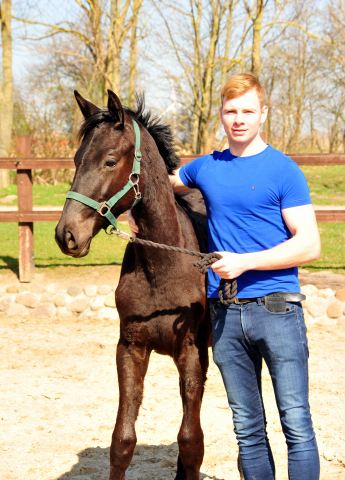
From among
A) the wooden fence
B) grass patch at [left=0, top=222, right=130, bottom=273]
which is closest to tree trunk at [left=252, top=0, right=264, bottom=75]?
grass patch at [left=0, top=222, right=130, bottom=273]

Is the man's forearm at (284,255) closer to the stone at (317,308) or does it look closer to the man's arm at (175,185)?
the man's arm at (175,185)

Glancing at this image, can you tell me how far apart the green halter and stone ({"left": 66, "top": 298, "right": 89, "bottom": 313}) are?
4.09 meters

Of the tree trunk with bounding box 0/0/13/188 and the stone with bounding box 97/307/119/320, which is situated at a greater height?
the tree trunk with bounding box 0/0/13/188

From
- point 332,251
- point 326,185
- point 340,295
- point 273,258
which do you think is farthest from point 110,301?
point 326,185

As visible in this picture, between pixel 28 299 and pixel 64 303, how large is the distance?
0.47m

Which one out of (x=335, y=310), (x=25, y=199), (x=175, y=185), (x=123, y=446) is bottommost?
(x=335, y=310)

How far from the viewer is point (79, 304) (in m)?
6.21

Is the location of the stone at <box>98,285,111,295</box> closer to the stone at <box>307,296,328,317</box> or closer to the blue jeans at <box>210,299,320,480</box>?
the stone at <box>307,296,328,317</box>

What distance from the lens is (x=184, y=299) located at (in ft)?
8.21

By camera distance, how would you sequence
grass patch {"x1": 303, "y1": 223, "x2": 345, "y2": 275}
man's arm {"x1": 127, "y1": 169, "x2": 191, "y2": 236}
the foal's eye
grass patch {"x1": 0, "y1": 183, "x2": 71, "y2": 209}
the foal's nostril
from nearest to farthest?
the foal's nostril < the foal's eye < man's arm {"x1": 127, "y1": 169, "x2": 191, "y2": 236} < grass patch {"x1": 303, "y1": 223, "x2": 345, "y2": 275} < grass patch {"x1": 0, "y1": 183, "x2": 71, "y2": 209}

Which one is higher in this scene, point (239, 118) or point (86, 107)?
point (86, 107)

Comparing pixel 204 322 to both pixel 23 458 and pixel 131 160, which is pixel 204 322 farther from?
pixel 23 458

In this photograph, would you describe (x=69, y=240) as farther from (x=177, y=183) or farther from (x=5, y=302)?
(x=5, y=302)

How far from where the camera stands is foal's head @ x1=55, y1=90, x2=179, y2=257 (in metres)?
2.09
